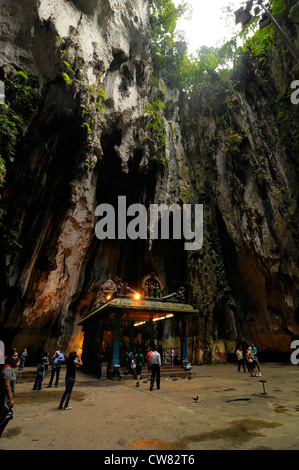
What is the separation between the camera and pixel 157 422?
15.7 feet

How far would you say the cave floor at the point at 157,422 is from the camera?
142 inches

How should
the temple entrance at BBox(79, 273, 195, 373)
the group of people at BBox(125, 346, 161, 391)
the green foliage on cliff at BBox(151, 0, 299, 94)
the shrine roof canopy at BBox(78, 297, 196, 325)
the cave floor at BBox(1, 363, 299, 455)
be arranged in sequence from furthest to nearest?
the green foliage on cliff at BBox(151, 0, 299, 94) < the temple entrance at BBox(79, 273, 195, 373) < the shrine roof canopy at BBox(78, 297, 196, 325) < the group of people at BBox(125, 346, 161, 391) < the cave floor at BBox(1, 363, 299, 455)

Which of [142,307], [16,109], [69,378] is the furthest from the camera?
[142,307]

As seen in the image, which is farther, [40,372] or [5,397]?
[40,372]

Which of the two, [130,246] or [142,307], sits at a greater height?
[130,246]

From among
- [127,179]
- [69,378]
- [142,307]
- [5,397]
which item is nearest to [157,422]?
[69,378]

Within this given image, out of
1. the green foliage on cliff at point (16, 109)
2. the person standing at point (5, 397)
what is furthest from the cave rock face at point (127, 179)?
the person standing at point (5, 397)

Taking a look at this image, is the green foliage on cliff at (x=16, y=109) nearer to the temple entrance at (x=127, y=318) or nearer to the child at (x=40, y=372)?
the child at (x=40, y=372)

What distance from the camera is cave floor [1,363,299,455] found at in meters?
Result: 3.60

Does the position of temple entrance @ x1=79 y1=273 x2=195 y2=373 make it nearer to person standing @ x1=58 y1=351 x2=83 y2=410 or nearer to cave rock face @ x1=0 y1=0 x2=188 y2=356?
cave rock face @ x1=0 y1=0 x2=188 y2=356

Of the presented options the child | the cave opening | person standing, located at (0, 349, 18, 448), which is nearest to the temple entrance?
the cave opening

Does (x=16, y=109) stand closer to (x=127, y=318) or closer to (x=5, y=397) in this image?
(x=5, y=397)

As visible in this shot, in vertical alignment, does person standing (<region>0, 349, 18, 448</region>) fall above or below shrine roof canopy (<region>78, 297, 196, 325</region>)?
below

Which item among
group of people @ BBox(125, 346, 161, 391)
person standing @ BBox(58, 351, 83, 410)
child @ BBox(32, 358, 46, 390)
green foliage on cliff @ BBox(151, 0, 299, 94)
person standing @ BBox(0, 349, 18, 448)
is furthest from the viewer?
green foliage on cliff @ BBox(151, 0, 299, 94)
